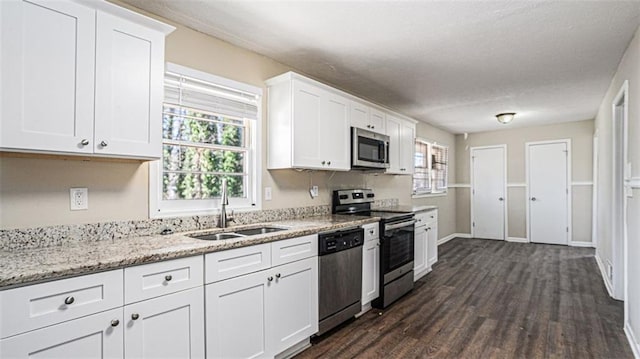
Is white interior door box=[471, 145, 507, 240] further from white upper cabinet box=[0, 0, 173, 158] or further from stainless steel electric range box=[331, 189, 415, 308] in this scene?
white upper cabinet box=[0, 0, 173, 158]

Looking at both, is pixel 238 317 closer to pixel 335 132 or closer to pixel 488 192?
pixel 335 132

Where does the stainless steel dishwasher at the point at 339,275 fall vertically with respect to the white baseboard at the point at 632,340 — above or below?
above

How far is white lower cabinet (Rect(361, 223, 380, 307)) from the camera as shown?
10.0ft

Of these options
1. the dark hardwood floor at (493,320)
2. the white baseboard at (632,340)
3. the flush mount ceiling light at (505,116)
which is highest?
the flush mount ceiling light at (505,116)

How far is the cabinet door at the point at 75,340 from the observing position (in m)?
1.22

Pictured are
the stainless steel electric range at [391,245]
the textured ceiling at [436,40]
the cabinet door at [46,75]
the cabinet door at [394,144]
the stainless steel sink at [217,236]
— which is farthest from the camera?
the cabinet door at [394,144]

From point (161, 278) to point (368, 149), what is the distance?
260 centimetres

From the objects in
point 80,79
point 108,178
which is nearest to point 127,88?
point 80,79

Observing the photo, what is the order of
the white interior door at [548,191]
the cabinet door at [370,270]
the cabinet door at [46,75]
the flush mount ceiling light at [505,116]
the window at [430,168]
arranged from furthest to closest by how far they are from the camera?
1. the white interior door at [548,191]
2. the window at [430,168]
3. the flush mount ceiling light at [505,116]
4. the cabinet door at [370,270]
5. the cabinet door at [46,75]

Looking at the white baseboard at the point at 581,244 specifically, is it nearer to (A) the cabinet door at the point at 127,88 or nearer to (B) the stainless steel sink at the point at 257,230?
(B) the stainless steel sink at the point at 257,230

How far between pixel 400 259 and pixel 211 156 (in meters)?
2.17

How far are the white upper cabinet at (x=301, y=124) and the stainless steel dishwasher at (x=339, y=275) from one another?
706 mm

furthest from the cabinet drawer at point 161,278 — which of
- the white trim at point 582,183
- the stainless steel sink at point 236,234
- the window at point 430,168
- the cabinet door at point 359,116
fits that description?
the white trim at point 582,183

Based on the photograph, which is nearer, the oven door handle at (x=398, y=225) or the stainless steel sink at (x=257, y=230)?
the stainless steel sink at (x=257, y=230)
